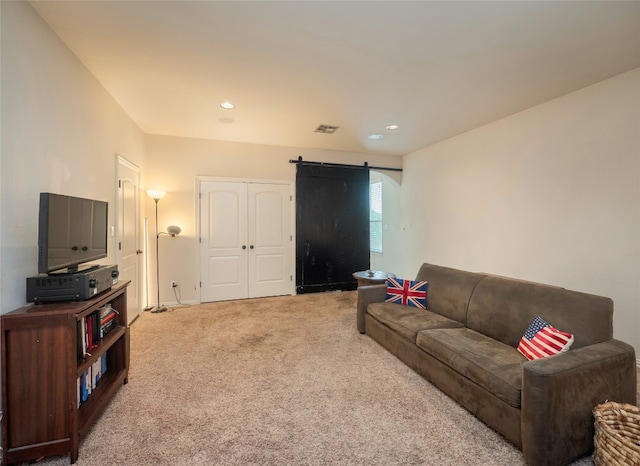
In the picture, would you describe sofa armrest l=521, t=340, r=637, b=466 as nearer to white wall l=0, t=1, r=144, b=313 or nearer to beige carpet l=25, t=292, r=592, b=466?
beige carpet l=25, t=292, r=592, b=466

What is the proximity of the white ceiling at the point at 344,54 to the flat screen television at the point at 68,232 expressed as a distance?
130 centimetres

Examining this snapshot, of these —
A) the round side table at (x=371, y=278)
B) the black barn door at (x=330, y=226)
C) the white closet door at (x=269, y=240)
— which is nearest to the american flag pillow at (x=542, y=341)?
the round side table at (x=371, y=278)

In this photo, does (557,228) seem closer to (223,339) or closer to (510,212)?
(510,212)

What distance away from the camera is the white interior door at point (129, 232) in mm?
3494

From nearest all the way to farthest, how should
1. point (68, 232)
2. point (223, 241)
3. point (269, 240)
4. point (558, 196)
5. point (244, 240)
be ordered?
point (68, 232) < point (558, 196) < point (223, 241) < point (244, 240) < point (269, 240)

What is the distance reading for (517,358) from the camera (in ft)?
6.49

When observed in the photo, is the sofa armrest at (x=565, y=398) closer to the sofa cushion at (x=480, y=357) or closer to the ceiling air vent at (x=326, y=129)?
the sofa cushion at (x=480, y=357)

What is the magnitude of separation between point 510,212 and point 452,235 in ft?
3.38

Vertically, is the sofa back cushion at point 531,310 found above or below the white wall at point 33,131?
below

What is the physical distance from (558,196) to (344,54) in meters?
2.81

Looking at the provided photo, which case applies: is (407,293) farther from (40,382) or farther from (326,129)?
(40,382)

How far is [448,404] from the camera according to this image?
212 cm

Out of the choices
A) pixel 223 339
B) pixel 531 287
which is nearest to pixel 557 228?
Result: pixel 531 287

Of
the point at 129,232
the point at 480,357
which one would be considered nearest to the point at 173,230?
the point at 129,232
